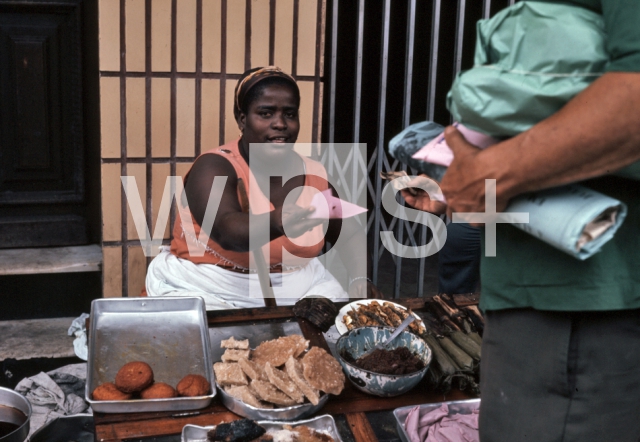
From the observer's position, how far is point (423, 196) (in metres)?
1.45

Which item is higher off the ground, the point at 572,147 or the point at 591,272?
the point at 572,147

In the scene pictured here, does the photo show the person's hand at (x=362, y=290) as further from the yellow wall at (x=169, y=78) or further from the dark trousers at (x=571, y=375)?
the dark trousers at (x=571, y=375)

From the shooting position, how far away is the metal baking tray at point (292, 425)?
5.16 feet

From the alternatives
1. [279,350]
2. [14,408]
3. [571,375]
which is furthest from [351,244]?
[571,375]

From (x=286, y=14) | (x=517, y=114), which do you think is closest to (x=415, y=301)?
(x=517, y=114)

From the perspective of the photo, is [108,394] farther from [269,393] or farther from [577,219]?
[577,219]

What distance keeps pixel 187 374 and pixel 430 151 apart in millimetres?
1164

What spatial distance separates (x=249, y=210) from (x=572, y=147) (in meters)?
2.19

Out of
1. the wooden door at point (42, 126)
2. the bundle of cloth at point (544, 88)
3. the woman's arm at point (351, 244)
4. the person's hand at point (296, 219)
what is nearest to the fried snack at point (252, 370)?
the person's hand at point (296, 219)

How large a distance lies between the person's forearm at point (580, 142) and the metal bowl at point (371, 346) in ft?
3.14

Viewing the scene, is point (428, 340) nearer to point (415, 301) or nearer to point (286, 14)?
point (415, 301)

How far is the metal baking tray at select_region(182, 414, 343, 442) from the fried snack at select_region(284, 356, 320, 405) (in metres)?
0.05

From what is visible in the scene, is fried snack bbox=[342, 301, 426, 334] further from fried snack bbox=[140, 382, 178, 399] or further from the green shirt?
the green shirt

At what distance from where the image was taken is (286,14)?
354 cm
